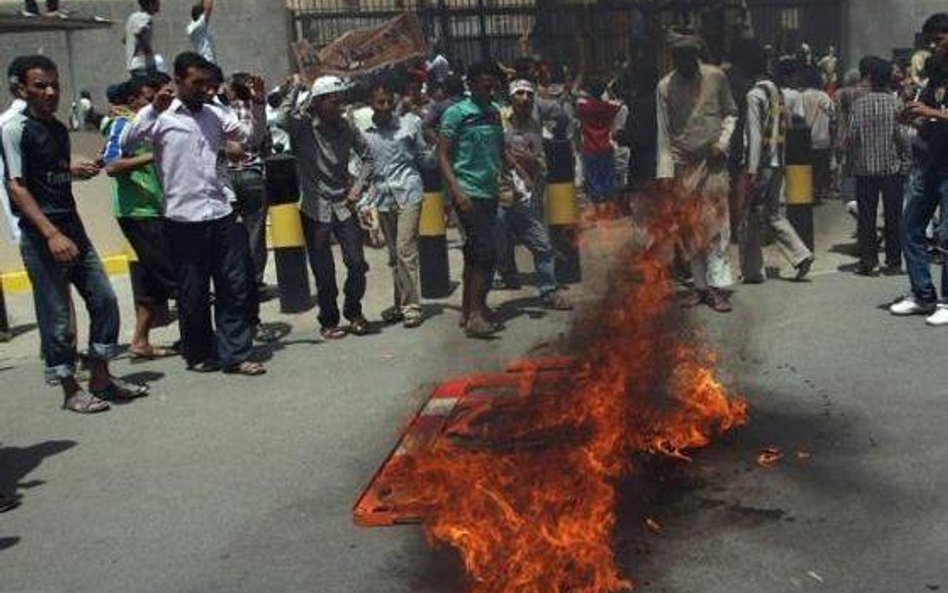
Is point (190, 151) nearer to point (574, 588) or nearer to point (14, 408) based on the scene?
point (14, 408)

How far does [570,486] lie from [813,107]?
1016cm

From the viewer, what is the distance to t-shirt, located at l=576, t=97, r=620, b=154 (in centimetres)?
1290

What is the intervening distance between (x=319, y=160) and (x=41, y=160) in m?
2.15

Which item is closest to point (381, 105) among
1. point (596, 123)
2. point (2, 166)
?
point (2, 166)

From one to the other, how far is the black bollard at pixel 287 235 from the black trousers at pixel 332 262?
3.00 ft

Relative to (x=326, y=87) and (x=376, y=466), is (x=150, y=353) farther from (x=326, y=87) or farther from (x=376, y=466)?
(x=376, y=466)

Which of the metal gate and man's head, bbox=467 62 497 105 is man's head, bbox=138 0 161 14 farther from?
the metal gate

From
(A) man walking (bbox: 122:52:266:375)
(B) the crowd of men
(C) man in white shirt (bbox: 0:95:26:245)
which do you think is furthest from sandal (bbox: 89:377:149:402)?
(C) man in white shirt (bbox: 0:95:26:245)

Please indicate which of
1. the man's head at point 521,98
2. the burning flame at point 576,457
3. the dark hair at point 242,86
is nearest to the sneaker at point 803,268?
the man's head at point 521,98

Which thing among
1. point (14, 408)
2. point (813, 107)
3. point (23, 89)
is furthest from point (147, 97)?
point (813, 107)

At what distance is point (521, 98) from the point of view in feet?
28.4

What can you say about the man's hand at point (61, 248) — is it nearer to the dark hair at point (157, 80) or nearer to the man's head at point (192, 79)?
the man's head at point (192, 79)

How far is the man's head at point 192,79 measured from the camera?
6805 millimetres

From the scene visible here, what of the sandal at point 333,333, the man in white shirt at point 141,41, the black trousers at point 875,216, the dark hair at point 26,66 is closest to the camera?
the dark hair at point 26,66
